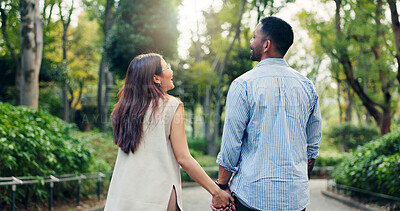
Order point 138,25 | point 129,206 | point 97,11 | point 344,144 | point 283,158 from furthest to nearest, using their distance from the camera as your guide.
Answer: point 344,144 → point 97,11 → point 138,25 → point 129,206 → point 283,158

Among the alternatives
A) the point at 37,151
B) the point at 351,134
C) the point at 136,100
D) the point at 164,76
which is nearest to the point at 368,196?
the point at 37,151

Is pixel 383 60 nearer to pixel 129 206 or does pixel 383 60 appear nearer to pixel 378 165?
pixel 378 165

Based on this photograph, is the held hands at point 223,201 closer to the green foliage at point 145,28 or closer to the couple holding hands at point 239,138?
Result: the couple holding hands at point 239,138

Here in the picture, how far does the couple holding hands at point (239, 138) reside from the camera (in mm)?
2338

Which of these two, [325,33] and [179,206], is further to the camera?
[325,33]

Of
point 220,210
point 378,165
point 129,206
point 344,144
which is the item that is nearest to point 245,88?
point 220,210

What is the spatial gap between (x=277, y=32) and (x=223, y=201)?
1108 millimetres

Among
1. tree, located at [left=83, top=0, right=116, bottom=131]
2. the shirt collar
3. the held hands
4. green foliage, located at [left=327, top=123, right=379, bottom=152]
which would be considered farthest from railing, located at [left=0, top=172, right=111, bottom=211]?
green foliage, located at [left=327, top=123, right=379, bottom=152]

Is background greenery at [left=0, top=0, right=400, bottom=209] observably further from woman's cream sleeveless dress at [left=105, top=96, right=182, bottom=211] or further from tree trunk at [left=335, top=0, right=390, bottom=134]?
woman's cream sleeveless dress at [left=105, top=96, right=182, bottom=211]

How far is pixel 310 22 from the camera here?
1686 cm

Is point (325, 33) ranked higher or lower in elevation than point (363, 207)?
higher

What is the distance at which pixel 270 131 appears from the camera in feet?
7.73

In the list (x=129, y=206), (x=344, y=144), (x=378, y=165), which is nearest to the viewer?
(x=129, y=206)

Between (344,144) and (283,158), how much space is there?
1222 inches
